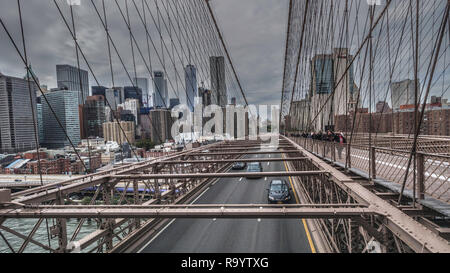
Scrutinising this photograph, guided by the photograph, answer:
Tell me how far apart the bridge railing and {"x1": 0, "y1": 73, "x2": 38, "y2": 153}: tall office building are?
23.2m

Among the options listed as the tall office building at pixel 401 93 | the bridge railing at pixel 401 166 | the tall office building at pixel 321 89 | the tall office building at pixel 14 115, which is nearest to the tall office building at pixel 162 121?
the tall office building at pixel 14 115

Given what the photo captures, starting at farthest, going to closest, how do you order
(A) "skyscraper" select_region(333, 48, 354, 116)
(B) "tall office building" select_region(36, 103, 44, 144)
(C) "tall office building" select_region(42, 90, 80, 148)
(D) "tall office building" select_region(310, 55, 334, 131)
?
(B) "tall office building" select_region(36, 103, 44, 144) < (C) "tall office building" select_region(42, 90, 80, 148) < (D) "tall office building" select_region(310, 55, 334, 131) < (A) "skyscraper" select_region(333, 48, 354, 116)

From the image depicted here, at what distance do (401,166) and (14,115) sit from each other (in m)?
26.7

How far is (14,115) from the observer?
64.1 ft

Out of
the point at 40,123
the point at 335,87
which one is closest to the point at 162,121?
the point at 40,123

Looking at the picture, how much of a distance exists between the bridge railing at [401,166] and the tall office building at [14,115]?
23226 mm

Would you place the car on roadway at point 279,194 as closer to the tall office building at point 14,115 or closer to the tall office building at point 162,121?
the tall office building at point 162,121

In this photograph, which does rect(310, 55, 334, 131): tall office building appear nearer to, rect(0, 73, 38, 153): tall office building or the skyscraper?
the skyscraper

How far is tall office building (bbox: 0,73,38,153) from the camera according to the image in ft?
60.3

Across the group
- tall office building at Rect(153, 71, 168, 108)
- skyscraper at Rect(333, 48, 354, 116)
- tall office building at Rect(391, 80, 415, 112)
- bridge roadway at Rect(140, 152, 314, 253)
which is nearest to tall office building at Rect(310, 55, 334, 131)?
skyscraper at Rect(333, 48, 354, 116)

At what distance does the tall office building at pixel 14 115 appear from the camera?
60.3 ft

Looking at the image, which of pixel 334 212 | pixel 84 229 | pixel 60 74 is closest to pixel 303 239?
pixel 334 212
